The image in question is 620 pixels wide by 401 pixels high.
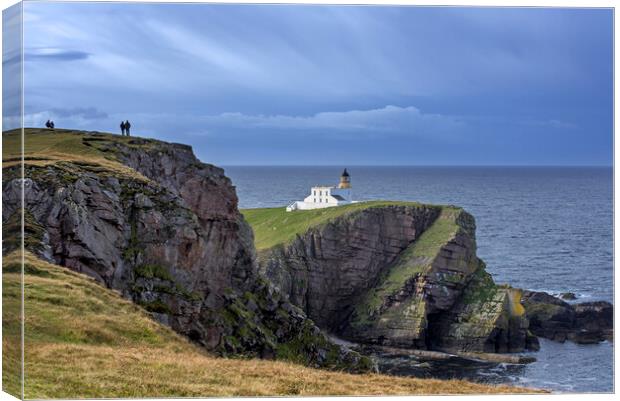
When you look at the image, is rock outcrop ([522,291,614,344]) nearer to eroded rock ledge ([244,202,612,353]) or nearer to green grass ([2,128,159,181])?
eroded rock ledge ([244,202,612,353])

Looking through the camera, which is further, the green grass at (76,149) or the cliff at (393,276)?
the cliff at (393,276)

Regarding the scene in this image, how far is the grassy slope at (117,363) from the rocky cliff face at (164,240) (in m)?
2.03

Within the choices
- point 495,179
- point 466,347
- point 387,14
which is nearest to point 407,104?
point 387,14

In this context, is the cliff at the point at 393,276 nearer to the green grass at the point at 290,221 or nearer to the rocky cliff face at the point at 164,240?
the green grass at the point at 290,221

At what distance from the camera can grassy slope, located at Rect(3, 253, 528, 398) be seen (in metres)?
16.9

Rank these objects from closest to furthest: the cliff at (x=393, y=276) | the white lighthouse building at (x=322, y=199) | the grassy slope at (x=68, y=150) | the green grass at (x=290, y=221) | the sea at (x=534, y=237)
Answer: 1. the grassy slope at (x=68, y=150)
2. the sea at (x=534, y=237)
3. the cliff at (x=393, y=276)
4. the green grass at (x=290, y=221)
5. the white lighthouse building at (x=322, y=199)

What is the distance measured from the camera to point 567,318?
76.9m

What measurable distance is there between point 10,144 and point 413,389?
948 centimetres

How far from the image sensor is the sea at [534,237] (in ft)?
196

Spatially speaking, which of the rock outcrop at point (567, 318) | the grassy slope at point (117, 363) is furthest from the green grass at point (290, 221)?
the grassy slope at point (117, 363)

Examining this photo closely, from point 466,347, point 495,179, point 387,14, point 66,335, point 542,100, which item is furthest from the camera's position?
point 495,179

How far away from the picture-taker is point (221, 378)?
17.5m

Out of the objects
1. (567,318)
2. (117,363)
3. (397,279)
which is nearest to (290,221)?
(397,279)

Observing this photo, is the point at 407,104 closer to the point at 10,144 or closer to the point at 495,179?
the point at 10,144
